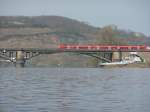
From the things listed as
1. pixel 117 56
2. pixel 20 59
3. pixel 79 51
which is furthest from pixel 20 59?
pixel 117 56

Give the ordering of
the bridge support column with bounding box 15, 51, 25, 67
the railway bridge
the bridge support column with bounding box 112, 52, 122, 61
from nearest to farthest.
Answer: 1. the railway bridge
2. the bridge support column with bounding box 15, 51, 25, 67
3. the bridge support column with bounding box 112, 52, 122, 61

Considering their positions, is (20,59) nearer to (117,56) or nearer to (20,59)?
(20,59)

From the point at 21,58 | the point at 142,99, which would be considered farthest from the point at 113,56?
the point at 142,99

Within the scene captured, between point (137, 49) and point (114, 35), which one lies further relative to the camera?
point (114, 35)

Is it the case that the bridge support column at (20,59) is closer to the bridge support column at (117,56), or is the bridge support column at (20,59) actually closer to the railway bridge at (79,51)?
the railway bridge at (79,51)

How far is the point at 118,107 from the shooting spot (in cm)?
2527

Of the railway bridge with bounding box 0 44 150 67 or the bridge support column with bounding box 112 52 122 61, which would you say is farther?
the bridge support column with bounding box 112 52 122 61

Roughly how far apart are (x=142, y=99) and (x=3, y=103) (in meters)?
7.29

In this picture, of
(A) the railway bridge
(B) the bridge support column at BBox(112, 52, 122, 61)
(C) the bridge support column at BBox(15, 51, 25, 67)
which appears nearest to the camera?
(A) the railway bridge

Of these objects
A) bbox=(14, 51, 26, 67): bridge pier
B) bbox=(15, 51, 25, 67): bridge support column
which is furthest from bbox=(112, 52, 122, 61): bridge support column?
bbox=(15, 51, 25, 67): bridge support column

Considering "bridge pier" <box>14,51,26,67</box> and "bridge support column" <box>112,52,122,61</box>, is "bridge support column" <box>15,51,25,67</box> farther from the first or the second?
"bridge support column" <box>112,52,122,61</box>

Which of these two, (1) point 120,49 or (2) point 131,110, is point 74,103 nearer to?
(2) point 131,110

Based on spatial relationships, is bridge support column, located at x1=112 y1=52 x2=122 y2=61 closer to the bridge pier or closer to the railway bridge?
the railway bridge

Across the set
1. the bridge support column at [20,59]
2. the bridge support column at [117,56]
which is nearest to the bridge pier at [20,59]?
the bridge support column at [20,59]
